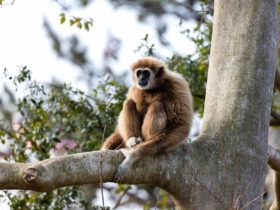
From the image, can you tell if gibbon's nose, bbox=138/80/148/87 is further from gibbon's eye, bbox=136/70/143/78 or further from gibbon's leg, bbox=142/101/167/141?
gibbon's leg, bbox=142/101/167/141

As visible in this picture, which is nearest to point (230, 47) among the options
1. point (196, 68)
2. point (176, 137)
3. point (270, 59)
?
point (270, 59)

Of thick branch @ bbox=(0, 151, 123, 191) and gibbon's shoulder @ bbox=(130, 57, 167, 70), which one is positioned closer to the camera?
thick branch @ bbox=(0, 151, 123, 191)

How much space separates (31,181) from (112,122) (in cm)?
362

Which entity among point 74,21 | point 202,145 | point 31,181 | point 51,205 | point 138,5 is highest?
point 138,5

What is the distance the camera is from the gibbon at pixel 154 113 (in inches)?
221

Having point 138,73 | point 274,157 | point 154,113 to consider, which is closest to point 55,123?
point 138,73

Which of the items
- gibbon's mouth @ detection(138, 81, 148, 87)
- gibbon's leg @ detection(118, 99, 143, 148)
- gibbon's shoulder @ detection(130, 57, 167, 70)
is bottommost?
gibbon's leg @ detection(118, 99, 143, 148)

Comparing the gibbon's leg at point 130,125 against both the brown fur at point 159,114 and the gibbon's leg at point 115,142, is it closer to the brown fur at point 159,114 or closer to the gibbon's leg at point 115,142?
the brown fur at point 159,114

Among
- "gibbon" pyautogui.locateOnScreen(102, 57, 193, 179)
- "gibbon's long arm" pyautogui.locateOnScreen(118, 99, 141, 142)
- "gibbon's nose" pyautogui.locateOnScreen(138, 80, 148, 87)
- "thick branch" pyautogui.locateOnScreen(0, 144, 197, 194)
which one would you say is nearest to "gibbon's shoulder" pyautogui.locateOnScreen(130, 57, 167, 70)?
"gibbon" pyautogui.locateOnScreen(102, 57, 193, 179)

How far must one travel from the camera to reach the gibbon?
561cm

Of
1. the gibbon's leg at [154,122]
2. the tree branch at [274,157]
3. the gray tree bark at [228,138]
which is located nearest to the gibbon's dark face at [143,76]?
the gibbon's leg at [154,122]

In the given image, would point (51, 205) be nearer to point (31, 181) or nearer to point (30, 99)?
point (30, 99)

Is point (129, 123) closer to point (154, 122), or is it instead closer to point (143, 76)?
point (154, 122)

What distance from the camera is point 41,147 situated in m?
7.22
